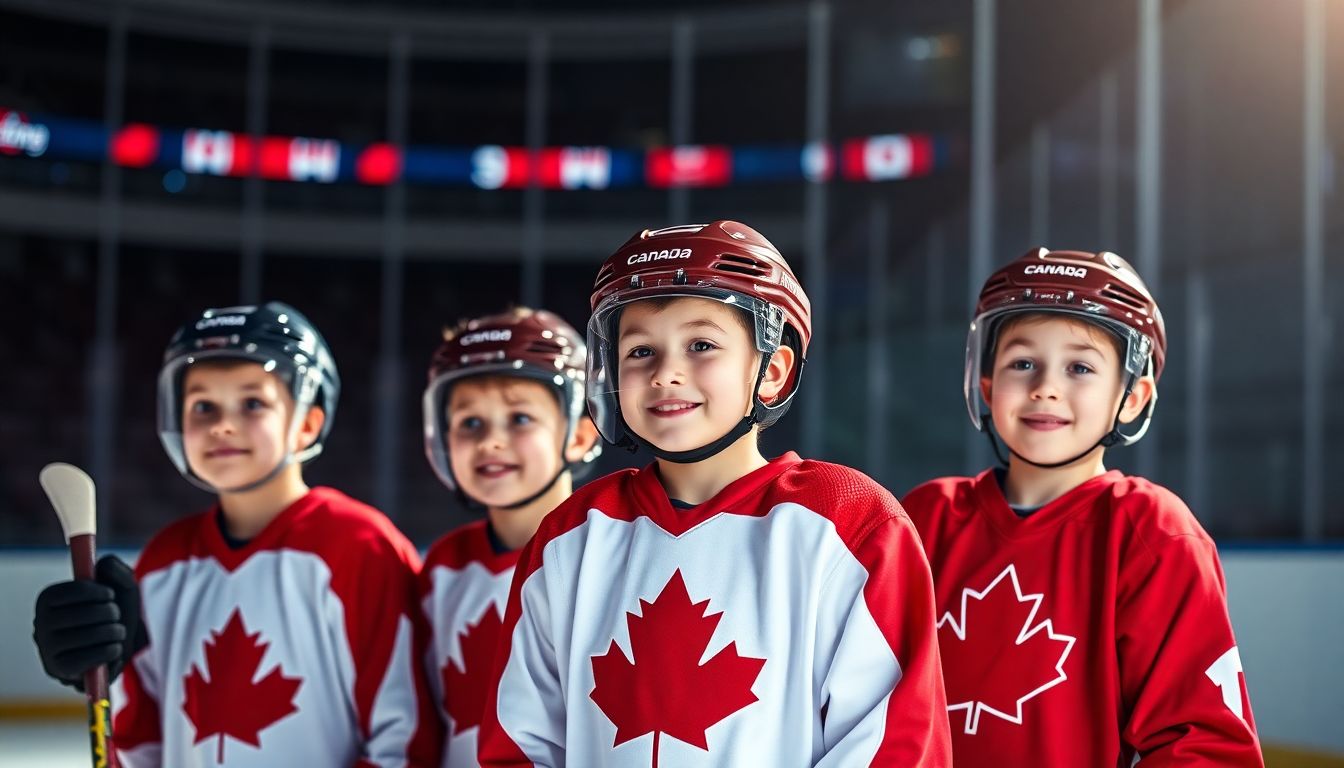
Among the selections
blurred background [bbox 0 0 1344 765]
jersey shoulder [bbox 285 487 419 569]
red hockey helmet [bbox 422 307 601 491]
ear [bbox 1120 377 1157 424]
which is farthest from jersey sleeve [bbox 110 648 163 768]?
blurred background [bbox 0 0 1344 765]

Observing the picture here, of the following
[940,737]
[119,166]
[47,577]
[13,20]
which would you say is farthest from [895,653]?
[13,20]

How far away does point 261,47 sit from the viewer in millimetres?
8508

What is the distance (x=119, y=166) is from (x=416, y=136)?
2.17 meters

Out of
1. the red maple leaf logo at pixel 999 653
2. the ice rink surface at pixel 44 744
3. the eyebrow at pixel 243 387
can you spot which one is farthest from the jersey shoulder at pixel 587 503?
the ice rink surface at pixel 44 744

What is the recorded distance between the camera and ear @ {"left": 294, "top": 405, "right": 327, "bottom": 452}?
1861 mm

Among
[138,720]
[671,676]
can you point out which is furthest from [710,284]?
[138,720]

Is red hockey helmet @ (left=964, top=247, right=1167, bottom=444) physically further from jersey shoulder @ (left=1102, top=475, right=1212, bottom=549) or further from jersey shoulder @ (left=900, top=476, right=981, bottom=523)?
jersey shoulder @ (left=900, top=476, right=981, bottom=523)

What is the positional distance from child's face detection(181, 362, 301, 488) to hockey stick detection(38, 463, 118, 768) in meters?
0.18

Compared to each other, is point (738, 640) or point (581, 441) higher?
point (581, 441)

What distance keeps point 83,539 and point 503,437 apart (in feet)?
1.88

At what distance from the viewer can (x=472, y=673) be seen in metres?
1.76

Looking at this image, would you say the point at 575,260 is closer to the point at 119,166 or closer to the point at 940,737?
the point at 119,166

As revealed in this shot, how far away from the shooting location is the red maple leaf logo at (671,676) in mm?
1176

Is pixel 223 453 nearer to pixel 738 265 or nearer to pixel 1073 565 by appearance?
pixel 738 265
